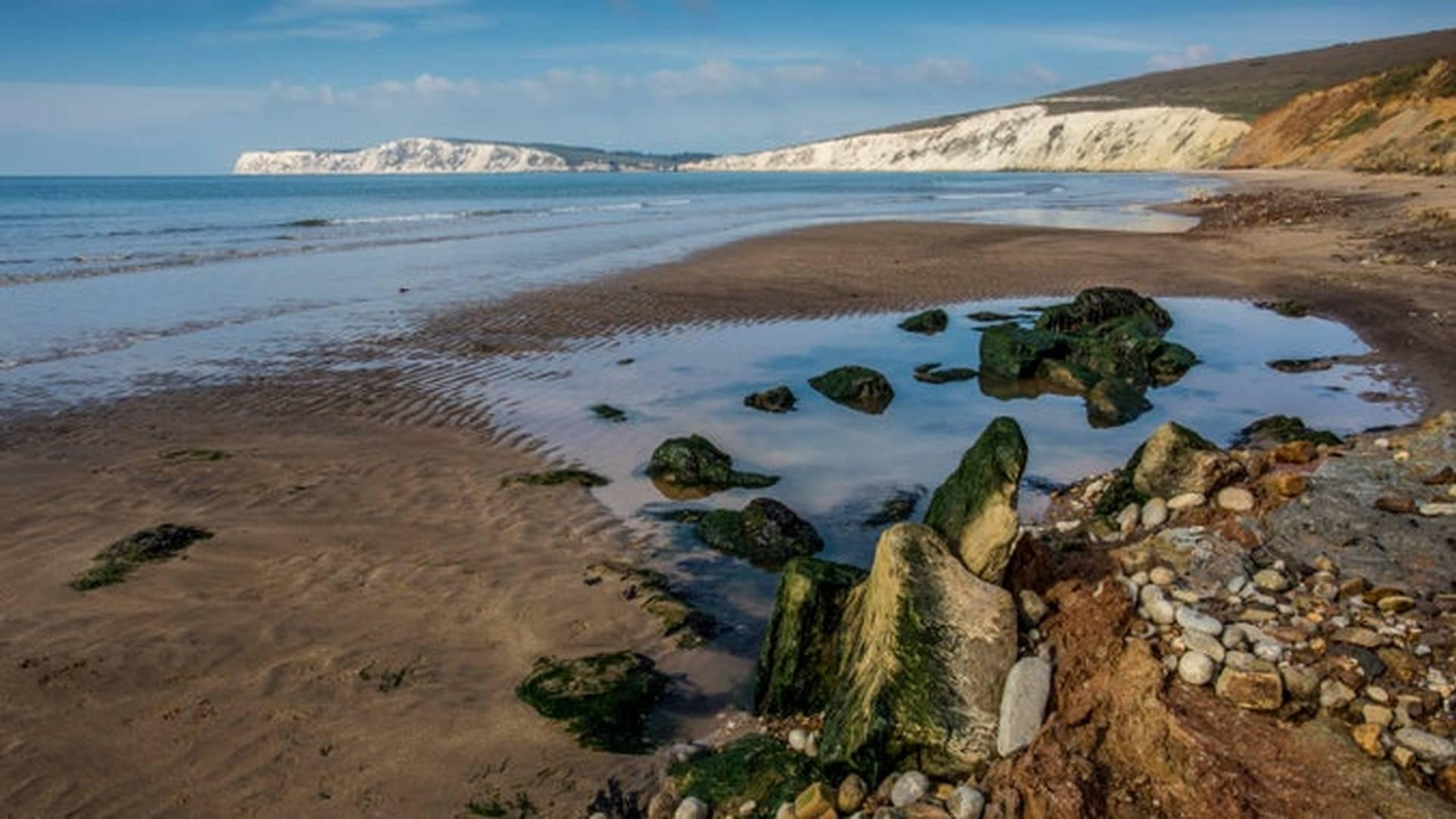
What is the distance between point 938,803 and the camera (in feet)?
13.9

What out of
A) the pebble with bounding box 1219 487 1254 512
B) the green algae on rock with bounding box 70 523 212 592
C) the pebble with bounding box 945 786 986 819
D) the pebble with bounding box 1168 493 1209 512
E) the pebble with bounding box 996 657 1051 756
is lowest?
the green algae on rock with bounding box 70 523 212 592

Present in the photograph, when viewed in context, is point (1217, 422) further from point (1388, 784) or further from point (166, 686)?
point (166, 686)

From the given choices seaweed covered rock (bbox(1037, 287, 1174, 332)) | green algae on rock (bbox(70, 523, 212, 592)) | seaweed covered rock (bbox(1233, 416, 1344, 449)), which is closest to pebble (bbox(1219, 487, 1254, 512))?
seaweed covered rock (bbox(1233, 416, 1344, 449))

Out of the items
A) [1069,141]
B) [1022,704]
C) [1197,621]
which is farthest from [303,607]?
[1069,141]

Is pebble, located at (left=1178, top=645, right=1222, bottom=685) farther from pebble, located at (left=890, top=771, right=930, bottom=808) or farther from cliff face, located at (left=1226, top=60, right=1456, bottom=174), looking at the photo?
cliff face, located at (left=1226, top=60, right=1456, bottom=174)

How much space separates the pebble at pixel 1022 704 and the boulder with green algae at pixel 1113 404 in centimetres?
761

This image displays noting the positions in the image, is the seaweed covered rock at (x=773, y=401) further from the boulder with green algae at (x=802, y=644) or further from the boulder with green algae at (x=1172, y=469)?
the boulder with green algae at (x=802, y=644)

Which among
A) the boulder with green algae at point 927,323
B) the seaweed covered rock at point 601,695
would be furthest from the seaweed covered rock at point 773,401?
the seaweed covered rock at point 601,695

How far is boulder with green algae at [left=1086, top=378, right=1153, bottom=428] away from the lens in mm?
→ 11648

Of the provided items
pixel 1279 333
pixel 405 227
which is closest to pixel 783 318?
pixel 1279 333

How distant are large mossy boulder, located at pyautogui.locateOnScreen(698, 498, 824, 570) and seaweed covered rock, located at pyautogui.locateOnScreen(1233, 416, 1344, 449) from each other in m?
5.46

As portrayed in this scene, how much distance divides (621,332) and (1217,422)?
421 inches

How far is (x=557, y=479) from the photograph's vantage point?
9719 mm

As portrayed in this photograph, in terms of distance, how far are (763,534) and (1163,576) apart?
3672mm
